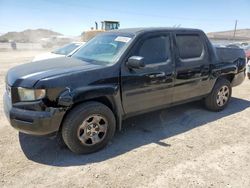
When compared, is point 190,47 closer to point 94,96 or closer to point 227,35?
point 94,96

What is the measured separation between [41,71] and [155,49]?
1.93 metres

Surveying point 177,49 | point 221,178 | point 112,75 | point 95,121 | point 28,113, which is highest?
point 177,49

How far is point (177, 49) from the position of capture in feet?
15.1

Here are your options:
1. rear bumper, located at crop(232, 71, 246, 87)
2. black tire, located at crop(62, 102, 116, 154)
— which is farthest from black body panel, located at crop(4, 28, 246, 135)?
rear bumper, located at crop(232, 71, 246, 87)

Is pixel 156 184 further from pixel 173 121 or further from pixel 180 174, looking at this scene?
pixel 173 121

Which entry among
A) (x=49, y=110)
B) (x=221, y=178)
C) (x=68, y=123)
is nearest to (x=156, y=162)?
(x=221, y=178)

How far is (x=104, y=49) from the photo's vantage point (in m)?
4.33

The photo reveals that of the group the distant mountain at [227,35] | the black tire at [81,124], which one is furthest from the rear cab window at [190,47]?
the distant mountain at [227,35]

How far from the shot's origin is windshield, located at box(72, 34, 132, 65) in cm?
404

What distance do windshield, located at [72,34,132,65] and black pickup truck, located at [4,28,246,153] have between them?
0.01m

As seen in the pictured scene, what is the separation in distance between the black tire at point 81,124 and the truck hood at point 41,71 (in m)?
0.55

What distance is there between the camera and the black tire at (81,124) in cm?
348

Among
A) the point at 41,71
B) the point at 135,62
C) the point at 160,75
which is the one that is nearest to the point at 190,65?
the point at 160,75

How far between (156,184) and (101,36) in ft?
9.66
